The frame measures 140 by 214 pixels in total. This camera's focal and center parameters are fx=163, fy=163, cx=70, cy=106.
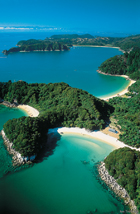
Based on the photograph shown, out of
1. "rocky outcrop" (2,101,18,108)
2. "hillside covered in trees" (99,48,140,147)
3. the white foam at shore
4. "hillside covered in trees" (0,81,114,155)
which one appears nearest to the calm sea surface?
the white foam at shore

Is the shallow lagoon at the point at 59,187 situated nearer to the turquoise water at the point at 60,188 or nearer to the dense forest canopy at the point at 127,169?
the turquoise water at the point at 60,188

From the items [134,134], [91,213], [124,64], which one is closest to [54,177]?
[91,213]

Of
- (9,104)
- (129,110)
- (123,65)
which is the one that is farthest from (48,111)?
(123,65)

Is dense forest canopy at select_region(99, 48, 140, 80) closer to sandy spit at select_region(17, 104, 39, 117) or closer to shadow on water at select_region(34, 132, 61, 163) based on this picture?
sandy spit at select_region(17, 104, 39, 117)

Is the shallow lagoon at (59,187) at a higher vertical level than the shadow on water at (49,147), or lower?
lower

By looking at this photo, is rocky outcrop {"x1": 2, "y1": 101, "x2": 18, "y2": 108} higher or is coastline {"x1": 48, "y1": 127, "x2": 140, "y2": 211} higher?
rocky outcrop {"x1": 2, "y1": 101, "x2": 18, "y2": 108}

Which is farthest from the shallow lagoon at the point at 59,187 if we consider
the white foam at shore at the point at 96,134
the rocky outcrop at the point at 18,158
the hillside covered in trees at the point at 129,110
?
the hillside covered in trees at the point at 129,110
